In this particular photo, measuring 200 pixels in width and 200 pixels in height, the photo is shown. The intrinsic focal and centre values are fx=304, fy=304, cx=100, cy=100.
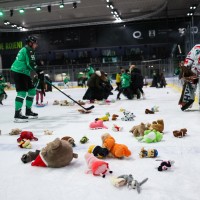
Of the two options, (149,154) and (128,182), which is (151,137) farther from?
(128,182)

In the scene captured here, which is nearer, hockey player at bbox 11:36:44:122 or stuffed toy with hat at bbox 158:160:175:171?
stuffed toy with hat at bbox 158:160:175:171

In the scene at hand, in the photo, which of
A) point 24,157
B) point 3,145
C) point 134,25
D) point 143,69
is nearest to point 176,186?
point 24,157

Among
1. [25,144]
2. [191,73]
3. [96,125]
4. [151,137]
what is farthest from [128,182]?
[191,73]

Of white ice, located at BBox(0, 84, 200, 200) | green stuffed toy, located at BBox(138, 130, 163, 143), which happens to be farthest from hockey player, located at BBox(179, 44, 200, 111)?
green stuffed toy, located at BBox(138, 130, 163, 143)

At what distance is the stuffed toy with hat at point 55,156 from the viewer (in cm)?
222

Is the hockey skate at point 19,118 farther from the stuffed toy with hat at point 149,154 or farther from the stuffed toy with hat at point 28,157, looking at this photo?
the stuffed toy with hat at point 149,154

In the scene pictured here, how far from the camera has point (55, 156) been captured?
2.22 metres

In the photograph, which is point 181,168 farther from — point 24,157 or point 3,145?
point 3,145

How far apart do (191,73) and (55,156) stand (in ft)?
11.8

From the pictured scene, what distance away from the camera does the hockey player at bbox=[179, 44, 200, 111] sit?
5086 millimetres

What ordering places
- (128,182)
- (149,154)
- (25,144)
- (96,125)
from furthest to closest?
(96,125), (25,144), (149,154), (128,182)

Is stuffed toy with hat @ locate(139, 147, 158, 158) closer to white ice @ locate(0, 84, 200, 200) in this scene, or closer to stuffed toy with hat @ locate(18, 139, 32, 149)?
white ice @ locate(0, 84, 200, 200)

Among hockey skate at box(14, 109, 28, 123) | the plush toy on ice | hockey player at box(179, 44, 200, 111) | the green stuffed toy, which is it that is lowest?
hockey skate at box(14, 109, 28, 123)

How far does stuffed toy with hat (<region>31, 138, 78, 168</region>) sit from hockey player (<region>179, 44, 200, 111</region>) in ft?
11.2
